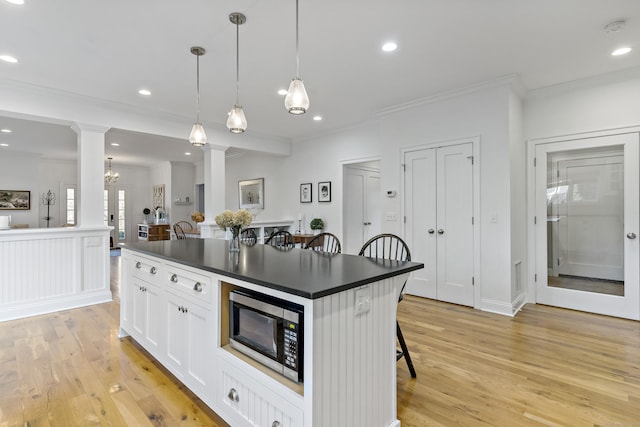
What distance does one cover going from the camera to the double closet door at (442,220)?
3.98 metres

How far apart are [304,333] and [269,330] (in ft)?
0.91

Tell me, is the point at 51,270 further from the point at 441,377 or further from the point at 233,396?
the point at 441,377

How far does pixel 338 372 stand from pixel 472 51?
309 centimetres

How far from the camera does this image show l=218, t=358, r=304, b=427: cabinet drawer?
1.40 m

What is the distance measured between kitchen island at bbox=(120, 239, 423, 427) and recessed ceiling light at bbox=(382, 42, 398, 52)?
2.00m

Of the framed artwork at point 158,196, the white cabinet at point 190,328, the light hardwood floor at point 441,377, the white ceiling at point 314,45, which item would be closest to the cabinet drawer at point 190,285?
the white cabinet at point 190,328

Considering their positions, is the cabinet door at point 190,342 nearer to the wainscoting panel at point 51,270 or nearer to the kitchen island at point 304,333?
the kitchen island at point 304,333

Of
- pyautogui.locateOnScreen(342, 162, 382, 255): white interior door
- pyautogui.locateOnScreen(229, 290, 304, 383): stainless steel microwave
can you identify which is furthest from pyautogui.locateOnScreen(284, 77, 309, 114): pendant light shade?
pyautogui.locateOnScreen(342, 162, 382, 255): white interior door

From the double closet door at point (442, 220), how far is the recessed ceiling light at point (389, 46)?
1.65 metres

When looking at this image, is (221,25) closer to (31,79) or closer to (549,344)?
(31,79)

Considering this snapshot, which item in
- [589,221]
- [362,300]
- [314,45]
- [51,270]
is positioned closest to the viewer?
[362,300]

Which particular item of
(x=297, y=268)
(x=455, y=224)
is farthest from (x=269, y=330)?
(x=455, y=224)

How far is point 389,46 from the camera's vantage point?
116 inches

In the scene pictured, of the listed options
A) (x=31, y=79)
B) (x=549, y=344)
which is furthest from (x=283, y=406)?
(x=31, y=79)
